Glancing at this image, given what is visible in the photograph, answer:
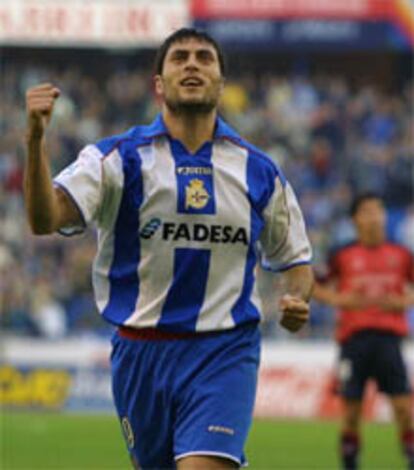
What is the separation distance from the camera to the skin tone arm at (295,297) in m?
6.33

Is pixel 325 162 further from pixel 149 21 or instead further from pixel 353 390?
pixel 353 390

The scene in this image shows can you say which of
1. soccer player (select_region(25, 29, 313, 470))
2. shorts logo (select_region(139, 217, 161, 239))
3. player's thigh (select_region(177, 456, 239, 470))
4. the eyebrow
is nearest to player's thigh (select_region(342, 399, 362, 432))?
soccer player (select_region(25, 29, 313, 470))

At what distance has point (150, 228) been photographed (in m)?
6.34

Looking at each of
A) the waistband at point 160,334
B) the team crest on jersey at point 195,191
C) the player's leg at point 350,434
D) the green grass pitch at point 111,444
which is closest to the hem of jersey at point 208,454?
the waistband at point 160,334

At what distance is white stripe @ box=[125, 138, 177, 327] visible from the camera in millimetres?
6328

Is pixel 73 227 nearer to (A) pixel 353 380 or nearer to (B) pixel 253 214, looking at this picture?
(B) pixel 253 214

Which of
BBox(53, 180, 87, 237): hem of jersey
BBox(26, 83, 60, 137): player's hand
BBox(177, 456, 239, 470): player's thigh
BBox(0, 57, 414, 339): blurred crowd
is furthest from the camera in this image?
BBox(0, 57, 414, 339): blurred crowd

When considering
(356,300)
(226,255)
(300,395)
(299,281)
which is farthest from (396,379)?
(300,395)

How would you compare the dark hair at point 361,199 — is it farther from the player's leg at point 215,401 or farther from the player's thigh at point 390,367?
the player's leg at point 215,401

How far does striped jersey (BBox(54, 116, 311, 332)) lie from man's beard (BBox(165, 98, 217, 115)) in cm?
12

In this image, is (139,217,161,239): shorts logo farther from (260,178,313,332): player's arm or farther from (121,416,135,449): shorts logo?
(121,416,135,449): shorts logo

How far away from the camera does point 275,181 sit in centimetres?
661

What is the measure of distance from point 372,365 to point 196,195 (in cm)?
647

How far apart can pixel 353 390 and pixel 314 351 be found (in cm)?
795
